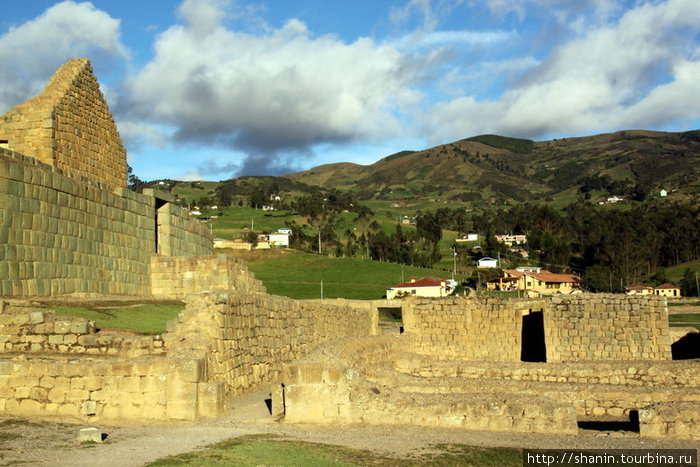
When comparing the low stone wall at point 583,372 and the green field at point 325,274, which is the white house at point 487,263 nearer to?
the green field at point 325,274

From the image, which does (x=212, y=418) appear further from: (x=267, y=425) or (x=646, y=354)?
(x=646, y=354)

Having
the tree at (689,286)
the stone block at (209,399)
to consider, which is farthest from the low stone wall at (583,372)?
the tree at (689,286)

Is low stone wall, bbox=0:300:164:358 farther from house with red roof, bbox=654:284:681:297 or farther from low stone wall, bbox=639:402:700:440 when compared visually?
house with red roof, bbox=654:284:681:297

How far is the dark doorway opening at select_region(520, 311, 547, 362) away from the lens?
26547 mm

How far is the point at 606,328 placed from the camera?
81.9 ft

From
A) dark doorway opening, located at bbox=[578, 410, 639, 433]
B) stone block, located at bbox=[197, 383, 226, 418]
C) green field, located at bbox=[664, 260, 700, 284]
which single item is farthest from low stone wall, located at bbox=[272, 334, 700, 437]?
green field, located at bbox=[664, 260, 700, 284]

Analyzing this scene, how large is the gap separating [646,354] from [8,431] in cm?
2007

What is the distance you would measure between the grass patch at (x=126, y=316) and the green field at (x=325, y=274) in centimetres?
5149

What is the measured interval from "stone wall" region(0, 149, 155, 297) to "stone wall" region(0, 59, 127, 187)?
124 centimetres

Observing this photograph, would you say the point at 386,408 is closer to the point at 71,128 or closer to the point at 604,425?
the point at 604,425

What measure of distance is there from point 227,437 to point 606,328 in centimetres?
1754

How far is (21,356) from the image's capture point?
12023 mm

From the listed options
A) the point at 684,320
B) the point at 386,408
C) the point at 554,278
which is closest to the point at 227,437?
the point at 386,408

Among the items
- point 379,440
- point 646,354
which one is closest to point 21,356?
point 379,440
